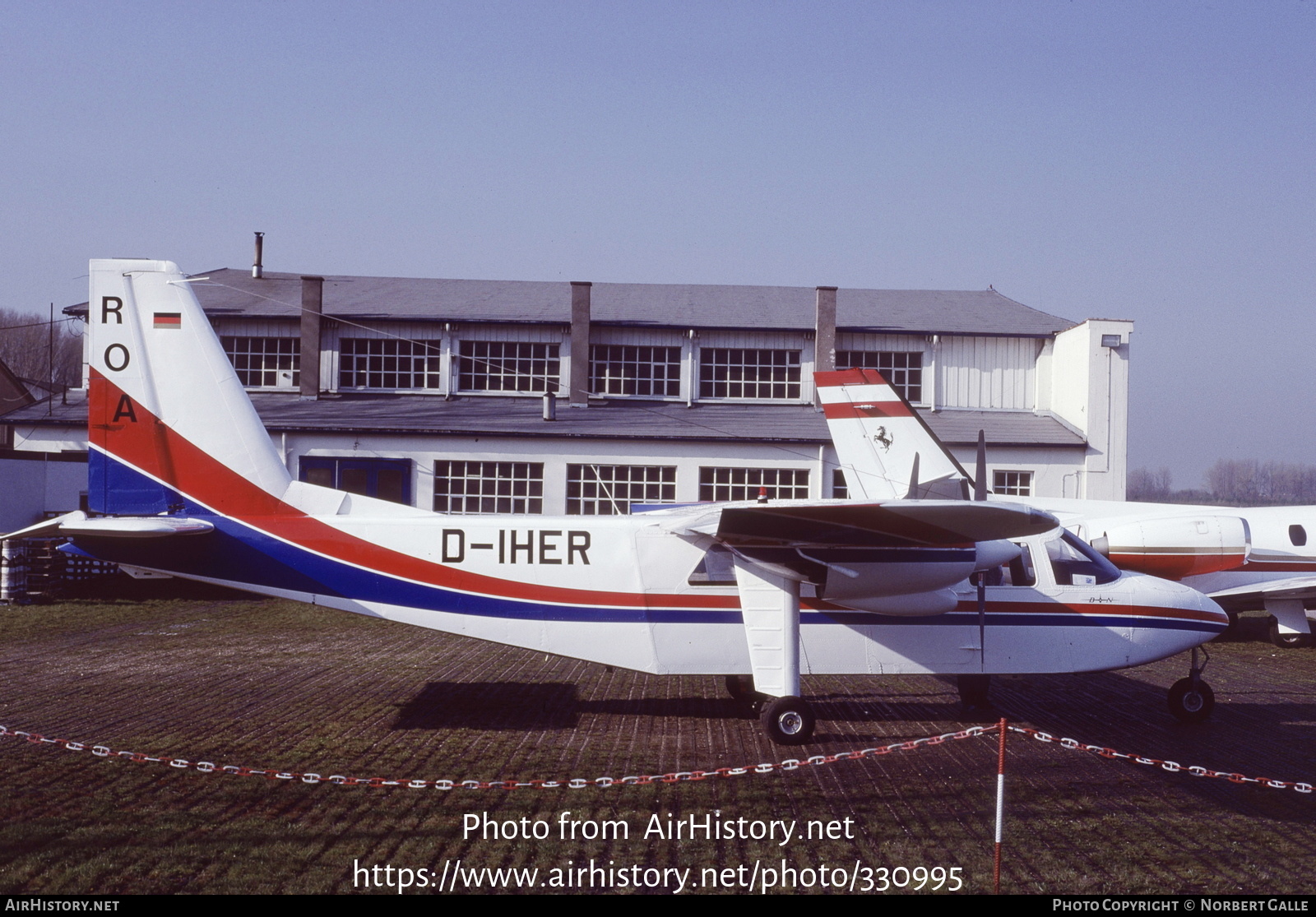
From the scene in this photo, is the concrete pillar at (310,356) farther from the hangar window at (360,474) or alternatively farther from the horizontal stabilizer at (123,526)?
the horizontal stabilizer at (123,526)

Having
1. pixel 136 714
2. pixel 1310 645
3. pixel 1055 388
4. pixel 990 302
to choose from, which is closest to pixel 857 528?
pixel 136 714

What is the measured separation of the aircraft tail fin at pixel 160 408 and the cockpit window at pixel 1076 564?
29.4 feet

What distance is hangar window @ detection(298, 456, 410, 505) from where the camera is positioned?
2488 cm

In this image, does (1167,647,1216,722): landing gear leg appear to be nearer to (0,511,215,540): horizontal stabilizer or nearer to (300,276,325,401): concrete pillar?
(0,511,215,540): horizontal stabilizer

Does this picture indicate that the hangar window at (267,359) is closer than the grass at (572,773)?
No

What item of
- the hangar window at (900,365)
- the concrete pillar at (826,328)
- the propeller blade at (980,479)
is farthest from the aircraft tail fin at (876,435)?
the hangar window at (900,365)

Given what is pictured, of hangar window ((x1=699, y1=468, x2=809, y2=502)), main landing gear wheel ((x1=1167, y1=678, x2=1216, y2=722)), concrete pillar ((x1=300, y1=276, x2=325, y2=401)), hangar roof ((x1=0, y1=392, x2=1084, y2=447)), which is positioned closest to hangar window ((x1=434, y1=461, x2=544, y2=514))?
hangar roof ((x1=0, y1=392, x2=1084, y2=447))

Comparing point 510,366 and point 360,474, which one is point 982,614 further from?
point 510,366

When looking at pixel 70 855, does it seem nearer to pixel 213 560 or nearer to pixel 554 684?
pixel 213 560

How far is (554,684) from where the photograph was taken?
14078 mm

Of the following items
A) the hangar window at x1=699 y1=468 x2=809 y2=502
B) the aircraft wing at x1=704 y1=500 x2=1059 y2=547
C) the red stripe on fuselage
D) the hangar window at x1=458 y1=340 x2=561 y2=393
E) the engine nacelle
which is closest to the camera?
the aircraft wing at x1=704 y1=500 x2=1059 y2=547

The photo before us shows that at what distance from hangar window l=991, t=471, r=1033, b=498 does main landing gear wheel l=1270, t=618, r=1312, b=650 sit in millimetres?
7137

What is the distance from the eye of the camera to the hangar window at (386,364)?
28.1m

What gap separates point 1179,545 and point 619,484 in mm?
12609
